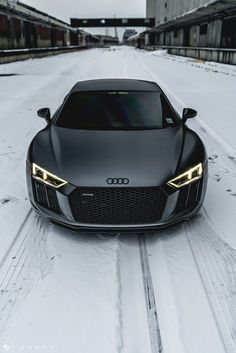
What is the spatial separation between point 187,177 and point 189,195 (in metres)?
0.18

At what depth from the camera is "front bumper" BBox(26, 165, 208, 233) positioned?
2.96 metres

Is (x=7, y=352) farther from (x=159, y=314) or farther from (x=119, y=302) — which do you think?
(x=159, y=314)

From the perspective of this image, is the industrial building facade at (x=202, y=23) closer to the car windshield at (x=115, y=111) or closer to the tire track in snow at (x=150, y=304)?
the car windshield at (x=115, y=111)

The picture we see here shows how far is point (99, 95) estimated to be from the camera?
4215mm

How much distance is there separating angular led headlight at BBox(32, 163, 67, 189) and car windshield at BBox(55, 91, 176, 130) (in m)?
0.85

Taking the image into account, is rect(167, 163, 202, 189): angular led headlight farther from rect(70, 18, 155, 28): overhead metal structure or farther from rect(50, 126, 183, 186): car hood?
rect(70, 18, 155, 28): overhead metal structure

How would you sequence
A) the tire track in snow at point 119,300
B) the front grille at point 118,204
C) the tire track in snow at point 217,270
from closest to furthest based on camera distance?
the tire track in snow at point 119,300 → the tire track in snow at point 217,270 → the front grille at point 118,204

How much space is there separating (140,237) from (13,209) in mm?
1602

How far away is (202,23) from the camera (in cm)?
4109

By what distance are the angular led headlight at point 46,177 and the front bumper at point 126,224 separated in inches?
1.9

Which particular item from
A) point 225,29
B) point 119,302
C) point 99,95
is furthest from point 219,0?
point 119,302

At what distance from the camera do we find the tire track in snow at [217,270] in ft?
7.79

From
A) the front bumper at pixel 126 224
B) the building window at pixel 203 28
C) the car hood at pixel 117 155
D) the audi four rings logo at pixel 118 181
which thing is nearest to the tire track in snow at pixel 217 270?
the front bumper at pixel 126 224

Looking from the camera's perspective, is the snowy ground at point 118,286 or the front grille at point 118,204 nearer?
the snowy ground at point 118,286
